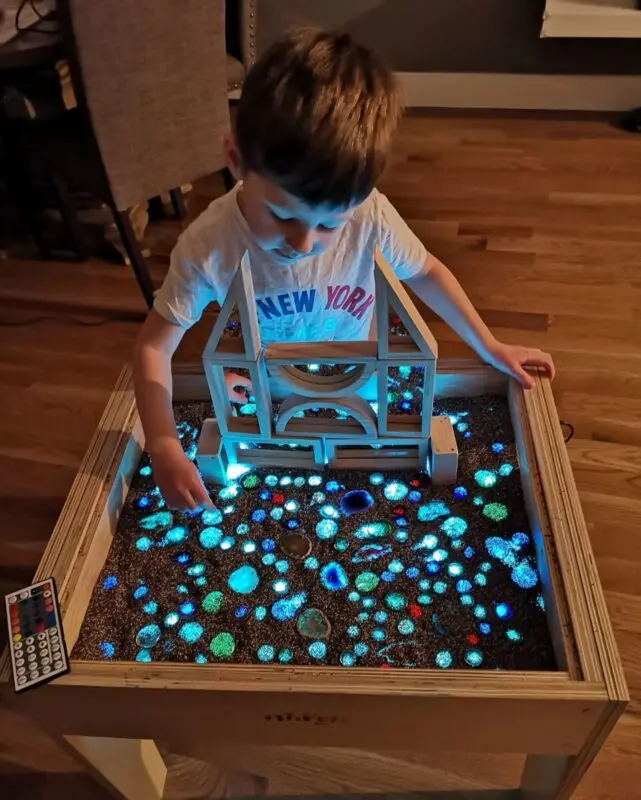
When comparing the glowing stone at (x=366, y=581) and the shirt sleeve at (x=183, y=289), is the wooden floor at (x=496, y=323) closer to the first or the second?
the glowing stone at (x=366, y=581)

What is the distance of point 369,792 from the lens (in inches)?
43.4

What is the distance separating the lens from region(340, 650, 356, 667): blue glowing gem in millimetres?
782

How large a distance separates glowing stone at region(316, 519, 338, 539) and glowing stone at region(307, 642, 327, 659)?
5.8 inches

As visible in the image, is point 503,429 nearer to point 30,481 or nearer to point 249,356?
point 249,356

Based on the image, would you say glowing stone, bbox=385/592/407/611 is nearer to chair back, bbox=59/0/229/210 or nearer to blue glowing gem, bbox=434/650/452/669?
blue glowing gem, bbox=434/650/452/669

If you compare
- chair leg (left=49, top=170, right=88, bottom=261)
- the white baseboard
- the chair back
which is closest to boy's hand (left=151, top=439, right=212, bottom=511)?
the chair back

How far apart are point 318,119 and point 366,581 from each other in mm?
533

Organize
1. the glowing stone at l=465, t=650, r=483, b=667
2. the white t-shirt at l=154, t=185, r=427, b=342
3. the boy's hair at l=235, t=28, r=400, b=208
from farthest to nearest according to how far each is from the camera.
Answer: the white t-shirt at l=154, t=185, r=427, b=342, the glowing stone at l=465, t=650, r=483, b=667, the boy's hair at l=235, t=28, r=400, b=208

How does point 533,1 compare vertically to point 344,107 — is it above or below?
below

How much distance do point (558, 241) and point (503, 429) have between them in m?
1.36

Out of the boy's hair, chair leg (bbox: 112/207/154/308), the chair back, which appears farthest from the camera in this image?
chair leg (bbox: 112/207/154/308)

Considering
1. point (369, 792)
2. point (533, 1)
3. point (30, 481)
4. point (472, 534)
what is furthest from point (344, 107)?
point (533, 1)

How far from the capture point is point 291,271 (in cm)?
94

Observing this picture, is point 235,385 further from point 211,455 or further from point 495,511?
point 495,511
